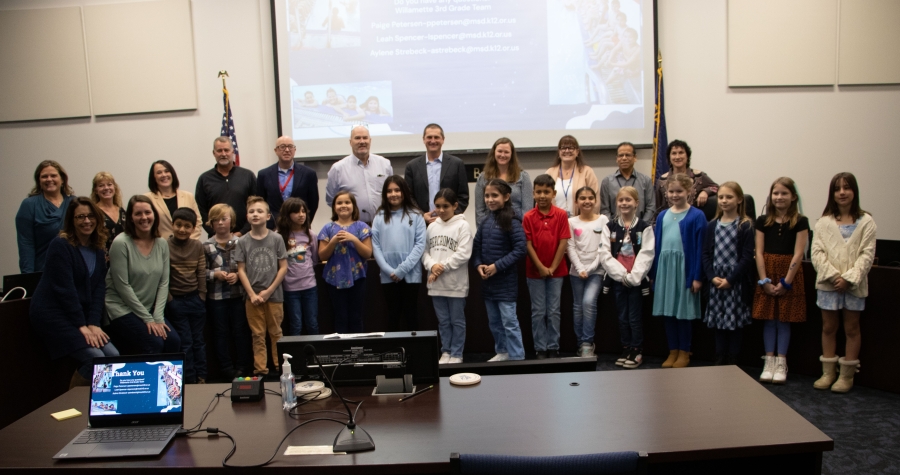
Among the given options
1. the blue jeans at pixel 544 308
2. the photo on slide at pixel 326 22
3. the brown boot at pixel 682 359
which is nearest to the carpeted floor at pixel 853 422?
the brown boot at pixel 682 359

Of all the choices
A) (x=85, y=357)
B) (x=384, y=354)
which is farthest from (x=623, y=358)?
(x=85, y=357)


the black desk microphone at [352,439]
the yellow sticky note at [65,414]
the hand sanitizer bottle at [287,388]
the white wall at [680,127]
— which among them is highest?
the white wall at [680,127]

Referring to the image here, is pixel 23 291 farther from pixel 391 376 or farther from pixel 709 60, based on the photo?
pixel 709 60

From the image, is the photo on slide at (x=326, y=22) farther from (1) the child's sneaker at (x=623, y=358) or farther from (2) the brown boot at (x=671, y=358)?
(2) the brown boot at (x=671, y=358)

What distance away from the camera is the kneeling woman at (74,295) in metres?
3.46

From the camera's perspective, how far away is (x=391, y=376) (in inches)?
94.2

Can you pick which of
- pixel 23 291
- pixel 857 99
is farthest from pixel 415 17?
pixel 857 99

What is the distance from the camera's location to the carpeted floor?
2965mm

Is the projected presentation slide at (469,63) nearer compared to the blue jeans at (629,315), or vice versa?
the blue jeans at (629,315)

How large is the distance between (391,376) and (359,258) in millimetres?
2307

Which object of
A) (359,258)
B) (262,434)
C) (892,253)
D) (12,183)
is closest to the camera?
(262,434)

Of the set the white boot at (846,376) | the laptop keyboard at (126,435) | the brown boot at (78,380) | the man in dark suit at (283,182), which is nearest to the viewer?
the laptop keyboard at (126,435)

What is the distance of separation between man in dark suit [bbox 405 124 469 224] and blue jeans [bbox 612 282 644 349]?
1477 millimetres

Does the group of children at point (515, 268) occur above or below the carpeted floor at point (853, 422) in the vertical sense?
above
